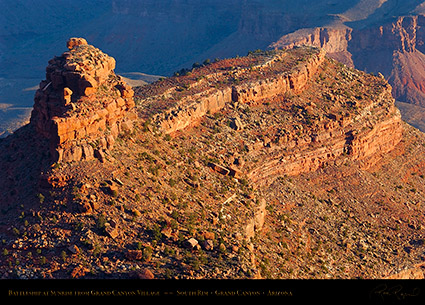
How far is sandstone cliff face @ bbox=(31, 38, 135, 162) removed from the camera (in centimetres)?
5606

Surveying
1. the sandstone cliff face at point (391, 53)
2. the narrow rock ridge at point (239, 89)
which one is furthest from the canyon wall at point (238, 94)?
the sandstone cliff face at point (391, 53)

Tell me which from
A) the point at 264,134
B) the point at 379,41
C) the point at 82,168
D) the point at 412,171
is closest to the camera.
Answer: the point at 82,168

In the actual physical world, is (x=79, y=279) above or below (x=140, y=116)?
below

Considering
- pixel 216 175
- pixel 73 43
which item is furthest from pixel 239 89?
pixel 73 43

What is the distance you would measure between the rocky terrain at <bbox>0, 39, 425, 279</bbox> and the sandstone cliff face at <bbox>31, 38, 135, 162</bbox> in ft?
0.43

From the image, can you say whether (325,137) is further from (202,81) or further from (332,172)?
(202,81)

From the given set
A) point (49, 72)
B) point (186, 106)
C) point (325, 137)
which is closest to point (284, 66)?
point (325, 137)

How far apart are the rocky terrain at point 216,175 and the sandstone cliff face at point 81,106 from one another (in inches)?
5.1

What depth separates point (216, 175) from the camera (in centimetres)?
6756

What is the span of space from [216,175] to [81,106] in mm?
14721

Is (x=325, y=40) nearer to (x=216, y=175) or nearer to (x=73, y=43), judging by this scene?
(x=216, y=175)

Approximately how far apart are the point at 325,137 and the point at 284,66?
1153 centimetres
